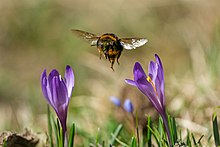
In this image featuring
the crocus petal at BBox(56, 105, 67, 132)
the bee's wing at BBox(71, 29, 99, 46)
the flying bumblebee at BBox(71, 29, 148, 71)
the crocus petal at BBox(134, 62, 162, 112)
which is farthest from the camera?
the bee's wing at BBox(71, 29, 99, 46)

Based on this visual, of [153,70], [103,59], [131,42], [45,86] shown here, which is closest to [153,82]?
[153,70]

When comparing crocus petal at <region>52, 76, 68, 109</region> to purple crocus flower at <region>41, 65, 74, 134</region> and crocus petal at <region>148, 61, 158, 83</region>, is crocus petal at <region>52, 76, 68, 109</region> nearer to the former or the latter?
purple crocus flower at <region>41, 65, 74, 134</region>

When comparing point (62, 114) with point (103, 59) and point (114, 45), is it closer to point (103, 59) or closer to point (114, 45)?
point (114, 45)

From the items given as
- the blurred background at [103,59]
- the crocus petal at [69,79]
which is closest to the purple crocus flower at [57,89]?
the crocus petal at [69,79]

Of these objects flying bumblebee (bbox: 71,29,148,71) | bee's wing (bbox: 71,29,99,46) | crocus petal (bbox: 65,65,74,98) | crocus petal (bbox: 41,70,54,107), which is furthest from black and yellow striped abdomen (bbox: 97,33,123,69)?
crocus petal (bbox: 41,70,54,107)

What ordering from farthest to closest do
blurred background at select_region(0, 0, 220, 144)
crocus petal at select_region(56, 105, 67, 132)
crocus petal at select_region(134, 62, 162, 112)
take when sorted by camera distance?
blurred background at select_region(0, 0, 220, 144) < crocus petal at select_region(56, 105, 67, 132) < crocus petal at select_region(134, 62, 162, 112)

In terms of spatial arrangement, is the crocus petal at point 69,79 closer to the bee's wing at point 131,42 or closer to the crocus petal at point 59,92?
the crocus petal at point 59,92
